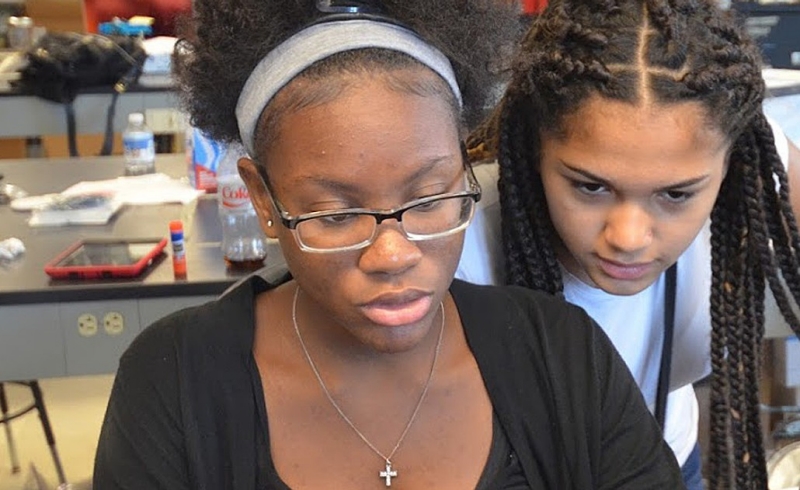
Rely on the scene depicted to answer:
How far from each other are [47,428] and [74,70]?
4.70 ft

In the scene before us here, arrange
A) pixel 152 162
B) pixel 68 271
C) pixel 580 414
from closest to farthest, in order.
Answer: pixel 580 414 < pixel 68 271 < pixel 152 162

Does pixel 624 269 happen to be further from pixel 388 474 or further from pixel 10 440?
pixel 10 440

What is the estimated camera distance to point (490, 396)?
926 mm

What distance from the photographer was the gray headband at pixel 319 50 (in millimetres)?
813

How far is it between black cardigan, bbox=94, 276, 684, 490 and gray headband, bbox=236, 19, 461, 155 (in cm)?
22

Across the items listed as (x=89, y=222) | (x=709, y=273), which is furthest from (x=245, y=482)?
(x=89, y=222)

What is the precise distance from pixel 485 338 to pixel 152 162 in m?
1.69

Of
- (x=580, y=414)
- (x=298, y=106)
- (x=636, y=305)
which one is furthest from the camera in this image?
(x=636, y=305)

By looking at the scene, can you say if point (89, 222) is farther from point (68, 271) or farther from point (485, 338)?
point (485, 338)

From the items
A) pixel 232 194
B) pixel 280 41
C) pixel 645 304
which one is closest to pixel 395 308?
pixel 280 41

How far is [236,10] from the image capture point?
34.0 inches

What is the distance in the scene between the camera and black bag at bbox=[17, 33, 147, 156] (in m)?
3.27

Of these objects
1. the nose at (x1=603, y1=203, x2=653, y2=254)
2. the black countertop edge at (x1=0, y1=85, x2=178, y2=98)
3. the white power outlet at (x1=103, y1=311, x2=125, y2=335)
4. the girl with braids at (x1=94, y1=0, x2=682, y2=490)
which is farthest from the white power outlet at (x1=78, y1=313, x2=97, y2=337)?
the black countertop edge at (x1=0, y1=85, x2=178, y2=98)

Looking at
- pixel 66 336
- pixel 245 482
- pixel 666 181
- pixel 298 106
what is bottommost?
pixel 66 336
